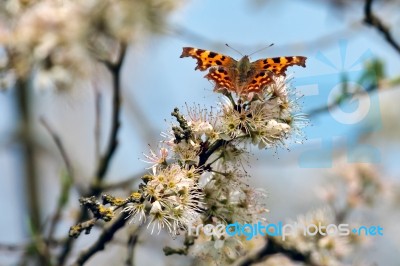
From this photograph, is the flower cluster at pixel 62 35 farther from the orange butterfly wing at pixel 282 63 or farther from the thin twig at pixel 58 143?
the orange butterfly wing at pixel 282 63

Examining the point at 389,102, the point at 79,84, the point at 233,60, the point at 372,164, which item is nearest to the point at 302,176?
the point at 389,102

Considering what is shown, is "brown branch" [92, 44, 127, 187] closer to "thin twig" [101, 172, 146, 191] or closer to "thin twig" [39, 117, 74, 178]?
"thin twig" [101, 172, 146, 191]

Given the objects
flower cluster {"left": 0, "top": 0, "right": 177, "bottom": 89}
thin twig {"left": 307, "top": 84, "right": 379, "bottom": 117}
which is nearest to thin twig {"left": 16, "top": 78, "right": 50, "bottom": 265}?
flower cluster {"left": 0, "top": 0, "right": 177, "bottom": 89}

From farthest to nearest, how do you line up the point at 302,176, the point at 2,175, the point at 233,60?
the point at 2,175
the point at 302,176
the point at 233,60

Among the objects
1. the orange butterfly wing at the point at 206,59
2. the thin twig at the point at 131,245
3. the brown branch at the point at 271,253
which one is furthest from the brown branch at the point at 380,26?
the thin twig at the point at 131,245

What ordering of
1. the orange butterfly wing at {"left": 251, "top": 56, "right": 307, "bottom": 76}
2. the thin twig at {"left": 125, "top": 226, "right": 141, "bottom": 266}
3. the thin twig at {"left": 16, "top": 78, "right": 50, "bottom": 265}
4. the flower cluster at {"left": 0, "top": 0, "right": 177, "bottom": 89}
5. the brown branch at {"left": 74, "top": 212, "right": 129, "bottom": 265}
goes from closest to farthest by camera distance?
the brown branch at {"left": 74, "top": 212, "right": 129, "bottom": 265}, the orange butterfly wing at {"left": 251, "top": 56, "right": 307, "bottom": 76}, the thin twig at {"left": 125, "top": 226, "right": 141, "bottom": 266}, the flower cluster at {"left": 0, "top": 0, "right": 177, "bottom": 89}, the thin twig at {"left": 16, "top": 78, "right": 50, "bottom": 265}

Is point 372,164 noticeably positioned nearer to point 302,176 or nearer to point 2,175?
point 302,176

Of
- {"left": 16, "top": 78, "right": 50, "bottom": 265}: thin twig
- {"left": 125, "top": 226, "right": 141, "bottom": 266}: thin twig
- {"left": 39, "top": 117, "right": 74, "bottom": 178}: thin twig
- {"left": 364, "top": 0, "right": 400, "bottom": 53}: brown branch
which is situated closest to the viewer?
{"left": 125, "top": 226, "right": 141, "bottom": 266}: thin twig

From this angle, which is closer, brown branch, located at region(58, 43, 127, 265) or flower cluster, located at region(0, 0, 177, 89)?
brown branch, located at region(58, 43, 127, 265)
